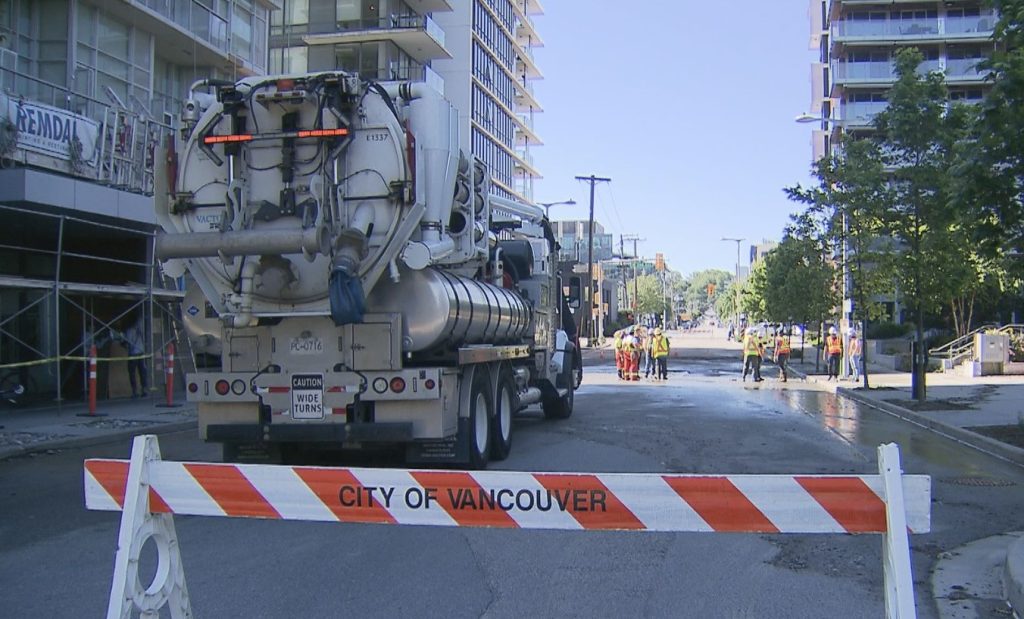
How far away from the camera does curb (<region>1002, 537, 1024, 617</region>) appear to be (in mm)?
5367

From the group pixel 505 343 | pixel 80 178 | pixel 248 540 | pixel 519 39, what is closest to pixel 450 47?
pixel 519 39

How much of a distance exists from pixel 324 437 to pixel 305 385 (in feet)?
1.82

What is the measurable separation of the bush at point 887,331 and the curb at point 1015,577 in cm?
3617

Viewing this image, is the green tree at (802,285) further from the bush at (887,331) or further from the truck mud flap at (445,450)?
the truck mud flap at (445,450)

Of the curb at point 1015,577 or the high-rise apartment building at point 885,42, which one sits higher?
the high-rise apartment building at point 885,42

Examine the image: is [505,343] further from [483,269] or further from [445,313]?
[445,313]

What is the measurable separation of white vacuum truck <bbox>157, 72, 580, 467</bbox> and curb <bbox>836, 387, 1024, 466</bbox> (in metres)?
7.62

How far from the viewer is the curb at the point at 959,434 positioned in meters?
12.0

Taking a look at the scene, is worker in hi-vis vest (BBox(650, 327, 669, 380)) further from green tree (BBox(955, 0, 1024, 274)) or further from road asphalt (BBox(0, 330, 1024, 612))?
green tree (BBox(955, 0, 1024, 274))

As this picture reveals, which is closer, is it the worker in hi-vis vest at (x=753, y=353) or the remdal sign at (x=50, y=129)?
the remdal sign at (x=50, y=129)

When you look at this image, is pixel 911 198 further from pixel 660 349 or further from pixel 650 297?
pixel 650 297

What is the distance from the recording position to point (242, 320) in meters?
8.88

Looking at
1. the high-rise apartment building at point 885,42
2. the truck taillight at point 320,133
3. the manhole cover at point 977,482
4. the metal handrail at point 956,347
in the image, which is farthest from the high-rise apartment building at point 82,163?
the high-rise apartment building at point 885,42

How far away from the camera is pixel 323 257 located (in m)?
8.82
